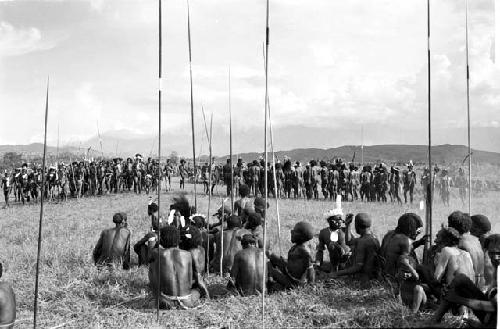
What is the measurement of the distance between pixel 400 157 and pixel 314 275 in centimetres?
11904

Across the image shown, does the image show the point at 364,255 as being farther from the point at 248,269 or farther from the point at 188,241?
the point at 188,241

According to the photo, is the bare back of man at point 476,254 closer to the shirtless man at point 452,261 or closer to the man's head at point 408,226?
the shirtless man at point 452,261

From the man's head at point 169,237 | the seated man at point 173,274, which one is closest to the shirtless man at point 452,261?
the seated man at point 173,274

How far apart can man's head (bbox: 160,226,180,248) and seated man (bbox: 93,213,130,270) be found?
2579 mm

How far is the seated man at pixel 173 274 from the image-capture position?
298 inches

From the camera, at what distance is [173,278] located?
7.57 meters

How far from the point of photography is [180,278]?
24.9 feet

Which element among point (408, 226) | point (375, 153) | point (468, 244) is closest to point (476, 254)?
point (468, 244)

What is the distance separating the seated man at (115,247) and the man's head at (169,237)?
258cm

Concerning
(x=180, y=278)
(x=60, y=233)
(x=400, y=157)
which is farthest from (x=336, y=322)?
(x=400, y=157)

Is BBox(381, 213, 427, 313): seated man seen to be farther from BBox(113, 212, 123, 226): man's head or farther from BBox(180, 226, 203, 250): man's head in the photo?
BBox(113, 212, 123, 226): man's head

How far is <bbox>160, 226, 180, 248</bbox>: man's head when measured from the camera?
763 cm

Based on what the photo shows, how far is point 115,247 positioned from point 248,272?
320 centimetres

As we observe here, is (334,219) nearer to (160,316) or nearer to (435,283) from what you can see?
(435,283)
